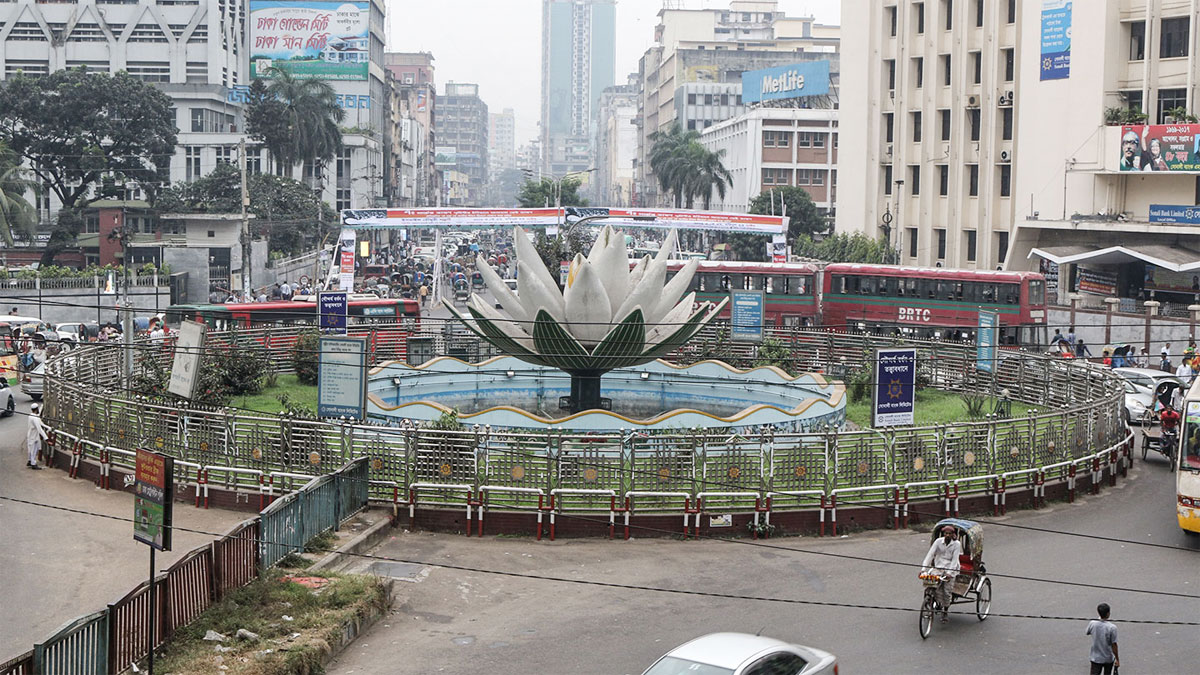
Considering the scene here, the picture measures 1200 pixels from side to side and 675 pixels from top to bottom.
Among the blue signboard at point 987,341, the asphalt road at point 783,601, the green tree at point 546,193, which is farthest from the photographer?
the green tree at point 546,193

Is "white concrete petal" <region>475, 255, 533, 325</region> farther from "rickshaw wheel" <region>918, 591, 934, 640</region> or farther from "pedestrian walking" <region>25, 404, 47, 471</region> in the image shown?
"rickshaw wheel" <region>918, 591, 934, 640</region>

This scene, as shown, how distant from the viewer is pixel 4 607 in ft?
53.4

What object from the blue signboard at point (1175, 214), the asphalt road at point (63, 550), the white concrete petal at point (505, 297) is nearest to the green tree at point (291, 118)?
the blue signboard at point (1175, 214)

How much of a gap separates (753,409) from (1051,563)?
7521mm

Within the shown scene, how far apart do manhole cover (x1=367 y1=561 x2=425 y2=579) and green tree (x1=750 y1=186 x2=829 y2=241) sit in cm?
7436

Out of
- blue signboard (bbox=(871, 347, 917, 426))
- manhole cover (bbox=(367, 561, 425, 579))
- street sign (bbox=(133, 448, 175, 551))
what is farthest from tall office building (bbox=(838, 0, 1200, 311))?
street sign (bbox=(133, 448, 175, 551))

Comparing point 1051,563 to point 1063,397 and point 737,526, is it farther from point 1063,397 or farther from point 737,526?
point 1063,397

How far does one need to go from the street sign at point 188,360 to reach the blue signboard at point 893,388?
12005 millimetres

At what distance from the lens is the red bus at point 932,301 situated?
4566cm

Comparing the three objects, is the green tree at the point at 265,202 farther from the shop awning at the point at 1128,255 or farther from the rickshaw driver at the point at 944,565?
the rickshaw driver at the point at 944,565

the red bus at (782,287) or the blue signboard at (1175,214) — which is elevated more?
the blue signboard at (1175,214)

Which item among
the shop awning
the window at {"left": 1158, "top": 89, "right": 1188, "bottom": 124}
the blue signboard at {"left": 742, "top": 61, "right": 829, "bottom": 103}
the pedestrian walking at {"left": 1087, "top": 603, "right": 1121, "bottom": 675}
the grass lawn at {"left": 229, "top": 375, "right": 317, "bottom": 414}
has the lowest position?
the pedestrian walking at {"left": 1087, "top": 603, "right": 1121, "bottom": 675}

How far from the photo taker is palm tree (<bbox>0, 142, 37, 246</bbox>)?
2355 inches

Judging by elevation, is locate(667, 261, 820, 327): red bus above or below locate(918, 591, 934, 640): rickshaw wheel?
above
